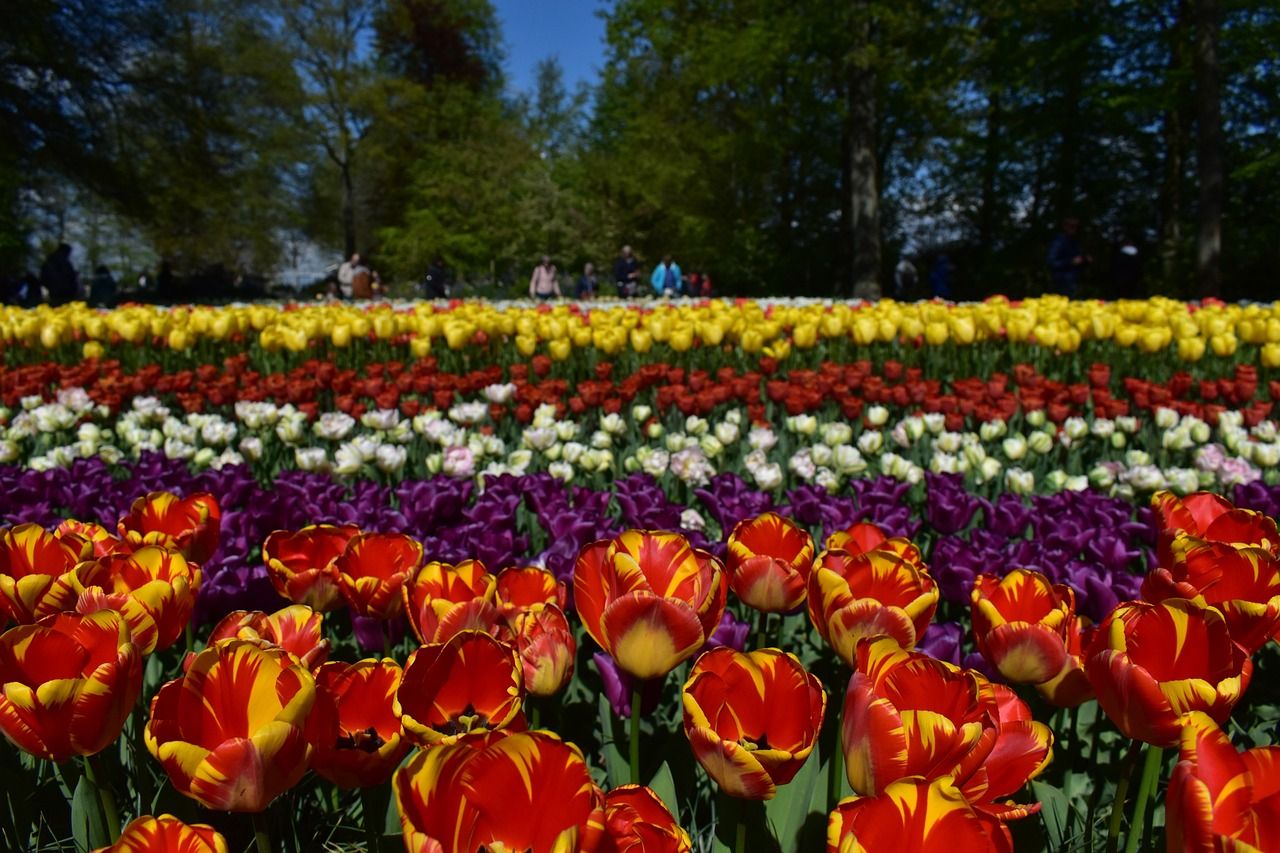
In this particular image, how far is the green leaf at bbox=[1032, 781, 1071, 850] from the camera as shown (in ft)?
4.38

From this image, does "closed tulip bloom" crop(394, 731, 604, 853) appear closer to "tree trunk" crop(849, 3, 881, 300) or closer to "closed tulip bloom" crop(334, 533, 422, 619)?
"closed tulip bloom" crop(334, 533, 422, 619)

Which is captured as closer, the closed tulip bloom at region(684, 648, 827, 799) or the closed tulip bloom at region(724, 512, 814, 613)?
the closed tulip bloom at region(684, 648, 827, 799)

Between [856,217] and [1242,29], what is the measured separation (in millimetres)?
10122

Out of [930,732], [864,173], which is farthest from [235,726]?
[864,173]

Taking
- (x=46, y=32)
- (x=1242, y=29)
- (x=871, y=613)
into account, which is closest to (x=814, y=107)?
(x=1242, y=29)

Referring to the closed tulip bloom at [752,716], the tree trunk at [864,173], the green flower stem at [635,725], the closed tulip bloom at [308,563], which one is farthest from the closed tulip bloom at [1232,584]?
the tree trunk at [864,173]

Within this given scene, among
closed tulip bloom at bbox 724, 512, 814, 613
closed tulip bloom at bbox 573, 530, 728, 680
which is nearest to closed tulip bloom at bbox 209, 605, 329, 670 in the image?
closed tulip bloom at bbox 573, 530, 728, 680

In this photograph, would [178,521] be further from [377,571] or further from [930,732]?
[930,732]

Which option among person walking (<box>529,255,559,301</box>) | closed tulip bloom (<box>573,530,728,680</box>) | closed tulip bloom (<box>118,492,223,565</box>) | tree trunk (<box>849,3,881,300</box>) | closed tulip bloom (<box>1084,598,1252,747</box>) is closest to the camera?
closed tulip bloom (<box>1084,598,1252,747</box>)

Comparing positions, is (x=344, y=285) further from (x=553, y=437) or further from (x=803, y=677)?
(x=803, y=677)

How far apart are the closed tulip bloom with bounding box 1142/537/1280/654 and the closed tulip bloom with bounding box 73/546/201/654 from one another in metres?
1.35

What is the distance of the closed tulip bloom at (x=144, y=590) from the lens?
4.10 ft

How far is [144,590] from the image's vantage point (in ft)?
4.22

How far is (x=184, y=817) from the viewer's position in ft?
4.23
